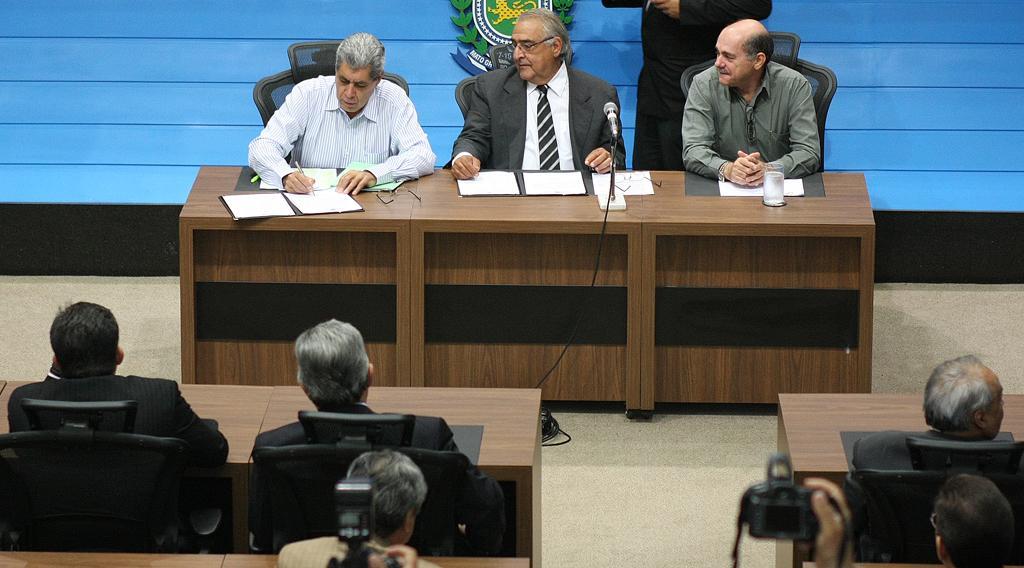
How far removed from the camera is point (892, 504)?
333 cm

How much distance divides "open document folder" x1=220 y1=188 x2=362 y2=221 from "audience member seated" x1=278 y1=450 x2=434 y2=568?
2608mm

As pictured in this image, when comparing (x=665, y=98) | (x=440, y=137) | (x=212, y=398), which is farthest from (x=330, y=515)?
(x=440, y=137)

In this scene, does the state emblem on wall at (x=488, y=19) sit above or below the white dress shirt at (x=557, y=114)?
above

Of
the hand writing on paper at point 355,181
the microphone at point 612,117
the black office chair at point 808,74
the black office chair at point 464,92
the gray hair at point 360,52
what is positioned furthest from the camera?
the black office chair at point 464,92

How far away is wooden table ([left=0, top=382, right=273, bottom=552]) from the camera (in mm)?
3711

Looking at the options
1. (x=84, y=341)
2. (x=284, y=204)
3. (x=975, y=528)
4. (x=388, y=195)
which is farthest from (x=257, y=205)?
(x=975, y=528)

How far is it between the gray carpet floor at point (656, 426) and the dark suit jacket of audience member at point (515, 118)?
3.76ft

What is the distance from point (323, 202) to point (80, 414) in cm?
225

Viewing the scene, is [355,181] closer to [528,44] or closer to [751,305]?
[528,44]

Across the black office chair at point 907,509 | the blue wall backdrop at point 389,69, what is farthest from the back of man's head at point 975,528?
the blue wall backdrop at point 389,69

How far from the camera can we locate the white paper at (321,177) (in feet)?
18.8

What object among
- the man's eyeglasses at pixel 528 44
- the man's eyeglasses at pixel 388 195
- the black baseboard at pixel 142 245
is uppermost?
the man's eyeglasses at pixel 528 44

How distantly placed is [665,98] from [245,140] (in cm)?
219

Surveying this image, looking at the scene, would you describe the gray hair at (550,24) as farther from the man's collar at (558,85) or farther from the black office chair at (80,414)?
the black office chair at (80,414)
